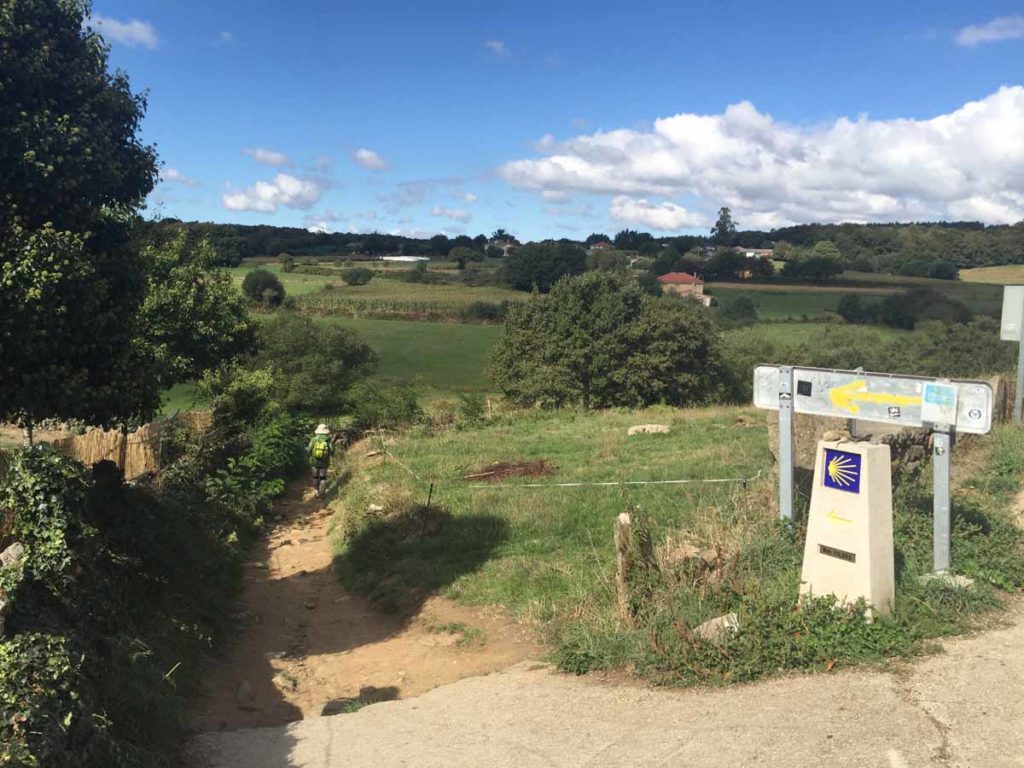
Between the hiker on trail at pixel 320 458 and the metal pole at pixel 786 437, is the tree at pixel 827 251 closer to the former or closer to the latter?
the hiker on trail at pixel 320 458

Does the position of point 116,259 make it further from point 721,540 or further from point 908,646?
point 908,646

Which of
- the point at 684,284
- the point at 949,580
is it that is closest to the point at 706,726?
the point at 949,580

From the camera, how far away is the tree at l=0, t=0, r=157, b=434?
626 centimetres

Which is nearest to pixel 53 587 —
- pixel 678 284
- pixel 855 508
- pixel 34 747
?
pixel 34 747

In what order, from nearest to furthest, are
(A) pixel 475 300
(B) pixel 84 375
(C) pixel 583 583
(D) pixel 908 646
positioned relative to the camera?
(D) pixel 908 646, (B) pixel 84 375, (C) pixel 583 583, (A) pixel 475 300

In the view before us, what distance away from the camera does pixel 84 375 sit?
6746 millimetres

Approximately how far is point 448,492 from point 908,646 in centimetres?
858

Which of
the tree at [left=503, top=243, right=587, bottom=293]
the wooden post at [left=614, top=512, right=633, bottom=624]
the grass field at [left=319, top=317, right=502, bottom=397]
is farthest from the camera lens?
the tree at [left=503, top=243, right=587, bottom=293]

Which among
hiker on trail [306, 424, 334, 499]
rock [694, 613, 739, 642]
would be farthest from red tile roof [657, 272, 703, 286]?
rock [694, 613, 739, 642]

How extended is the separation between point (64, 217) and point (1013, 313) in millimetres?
14235

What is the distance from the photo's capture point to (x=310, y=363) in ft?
88.9

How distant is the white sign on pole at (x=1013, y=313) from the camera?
42.8ft

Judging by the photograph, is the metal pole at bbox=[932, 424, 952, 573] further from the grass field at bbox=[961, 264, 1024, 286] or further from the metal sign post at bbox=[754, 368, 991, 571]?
the grass field at bbox=[961, 264, 1024, 286]

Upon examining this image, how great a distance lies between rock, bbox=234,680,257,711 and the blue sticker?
5620mm
